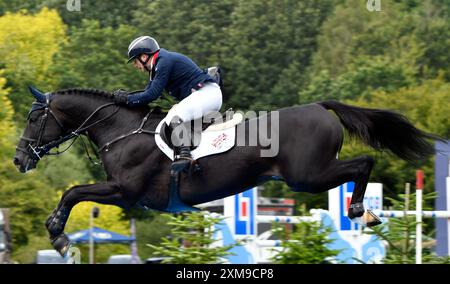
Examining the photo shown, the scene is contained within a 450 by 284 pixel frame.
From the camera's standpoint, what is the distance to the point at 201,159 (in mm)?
8883

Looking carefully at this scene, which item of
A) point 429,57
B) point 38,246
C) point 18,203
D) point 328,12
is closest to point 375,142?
point 38,246

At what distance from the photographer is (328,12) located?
5594 centimetres

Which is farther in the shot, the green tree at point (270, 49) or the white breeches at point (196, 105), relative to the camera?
the green tree at point (270, 49)

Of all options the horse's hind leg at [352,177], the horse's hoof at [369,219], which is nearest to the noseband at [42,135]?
the horse's hind leg at [352,177]

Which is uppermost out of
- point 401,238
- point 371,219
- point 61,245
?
point 371,219

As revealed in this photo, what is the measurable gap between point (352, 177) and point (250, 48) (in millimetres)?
40642

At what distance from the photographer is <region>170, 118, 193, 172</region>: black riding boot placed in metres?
8.69

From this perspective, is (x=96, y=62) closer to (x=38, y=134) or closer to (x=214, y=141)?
(x=38, y=134)

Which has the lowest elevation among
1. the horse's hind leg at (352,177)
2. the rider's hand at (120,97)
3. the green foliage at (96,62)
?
the horse's hind leg at (352,177)

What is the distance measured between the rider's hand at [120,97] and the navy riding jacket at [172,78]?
52 millimetres

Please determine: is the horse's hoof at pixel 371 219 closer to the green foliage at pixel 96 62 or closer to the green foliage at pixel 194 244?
the green foliage at pixel 194 244

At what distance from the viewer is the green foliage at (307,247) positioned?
894cm

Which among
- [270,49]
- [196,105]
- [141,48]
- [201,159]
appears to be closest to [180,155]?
[201,159]
